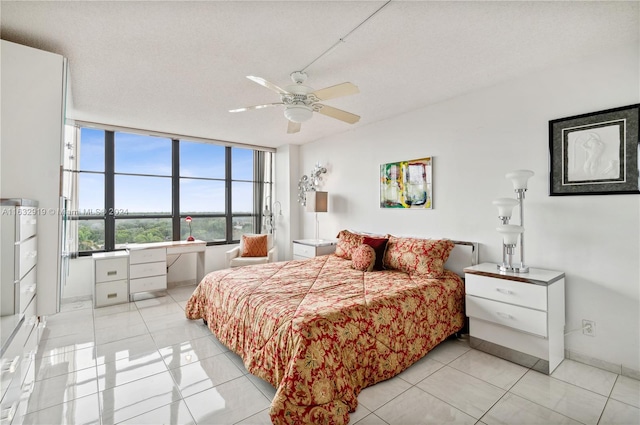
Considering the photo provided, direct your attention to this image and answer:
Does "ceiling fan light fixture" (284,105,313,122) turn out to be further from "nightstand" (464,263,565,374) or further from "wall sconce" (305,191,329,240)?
"wall sconce" (305,191,329,240)

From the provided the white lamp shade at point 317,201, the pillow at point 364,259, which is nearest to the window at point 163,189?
the white lamp shade at point 317,201

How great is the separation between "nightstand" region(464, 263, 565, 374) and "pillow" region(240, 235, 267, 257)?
3.29 meters

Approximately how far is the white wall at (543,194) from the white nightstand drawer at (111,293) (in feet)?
12.4

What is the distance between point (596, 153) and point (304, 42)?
8.23ft

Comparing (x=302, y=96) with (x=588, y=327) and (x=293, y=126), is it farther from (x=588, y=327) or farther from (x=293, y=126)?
(x=588, y=327)

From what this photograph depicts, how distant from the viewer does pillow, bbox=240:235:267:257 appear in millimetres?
5035

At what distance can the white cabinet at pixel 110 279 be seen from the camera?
3893mm

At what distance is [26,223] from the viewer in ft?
6.78

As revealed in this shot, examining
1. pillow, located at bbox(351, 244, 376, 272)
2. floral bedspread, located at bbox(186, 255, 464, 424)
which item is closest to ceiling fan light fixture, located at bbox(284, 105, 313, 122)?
floral bedspread, located at bbox(186, 255, 464, 424)

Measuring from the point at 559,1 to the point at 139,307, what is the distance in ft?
16.6

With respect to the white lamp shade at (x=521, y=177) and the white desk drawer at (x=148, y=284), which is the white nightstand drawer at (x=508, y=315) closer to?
the white lamp shade at (x=521, y=177)

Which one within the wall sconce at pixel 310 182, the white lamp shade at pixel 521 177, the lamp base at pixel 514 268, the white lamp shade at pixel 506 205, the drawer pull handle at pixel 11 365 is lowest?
the drawer pull handle at pixel 11 365

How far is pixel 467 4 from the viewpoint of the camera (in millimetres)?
1875

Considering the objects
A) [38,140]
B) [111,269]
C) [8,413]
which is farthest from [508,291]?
[111,269]
